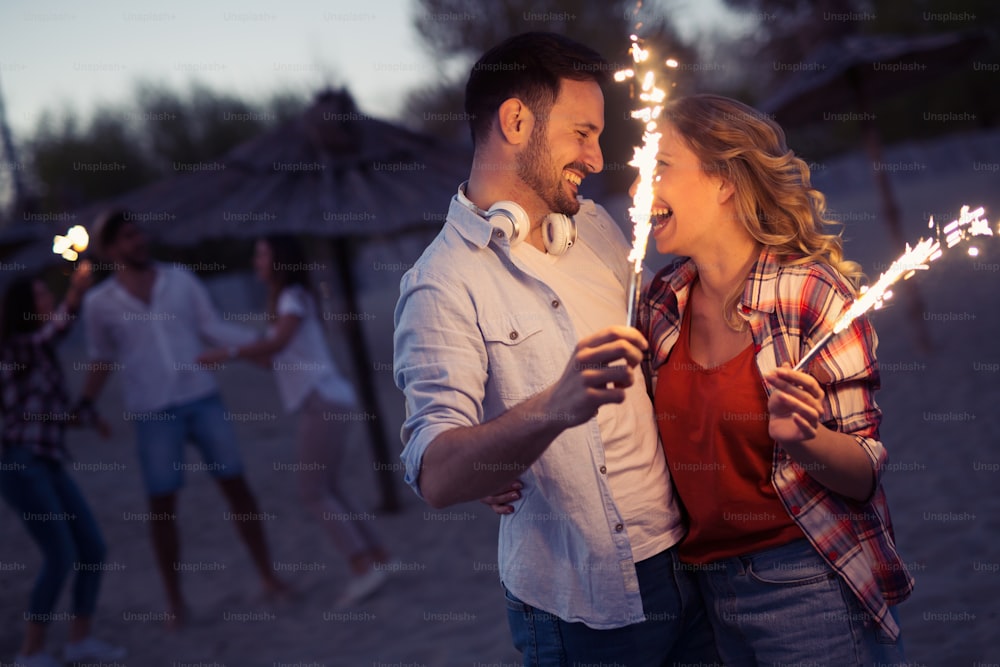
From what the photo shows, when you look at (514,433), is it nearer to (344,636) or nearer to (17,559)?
(344,636)

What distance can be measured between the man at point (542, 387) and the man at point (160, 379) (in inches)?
139

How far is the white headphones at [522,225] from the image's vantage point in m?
2.14

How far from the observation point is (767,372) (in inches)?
79.6

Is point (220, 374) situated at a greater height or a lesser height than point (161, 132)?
lesser

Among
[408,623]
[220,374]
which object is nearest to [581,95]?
[408,623]

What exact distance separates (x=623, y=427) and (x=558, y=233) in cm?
50

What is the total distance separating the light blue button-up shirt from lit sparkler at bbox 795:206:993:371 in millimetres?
551

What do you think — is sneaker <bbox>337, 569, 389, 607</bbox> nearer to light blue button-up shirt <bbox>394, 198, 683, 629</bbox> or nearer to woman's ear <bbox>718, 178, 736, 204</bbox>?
light blue button-up shirt <bbox>394, 198, 683, 629</bbox>

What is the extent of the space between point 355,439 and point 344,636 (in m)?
5.43

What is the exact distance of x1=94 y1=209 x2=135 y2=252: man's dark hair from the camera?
529 centimetres

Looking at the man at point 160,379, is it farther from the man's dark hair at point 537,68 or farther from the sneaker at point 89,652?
the man's dark hair at point 537,68

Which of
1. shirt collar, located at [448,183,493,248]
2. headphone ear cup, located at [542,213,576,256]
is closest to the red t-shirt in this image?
headphone ear cup, located at [542,213,576,256]

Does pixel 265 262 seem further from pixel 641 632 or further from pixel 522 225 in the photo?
pixel 641 632

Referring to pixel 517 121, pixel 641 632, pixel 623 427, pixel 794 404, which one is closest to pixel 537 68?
pixel 517 121
